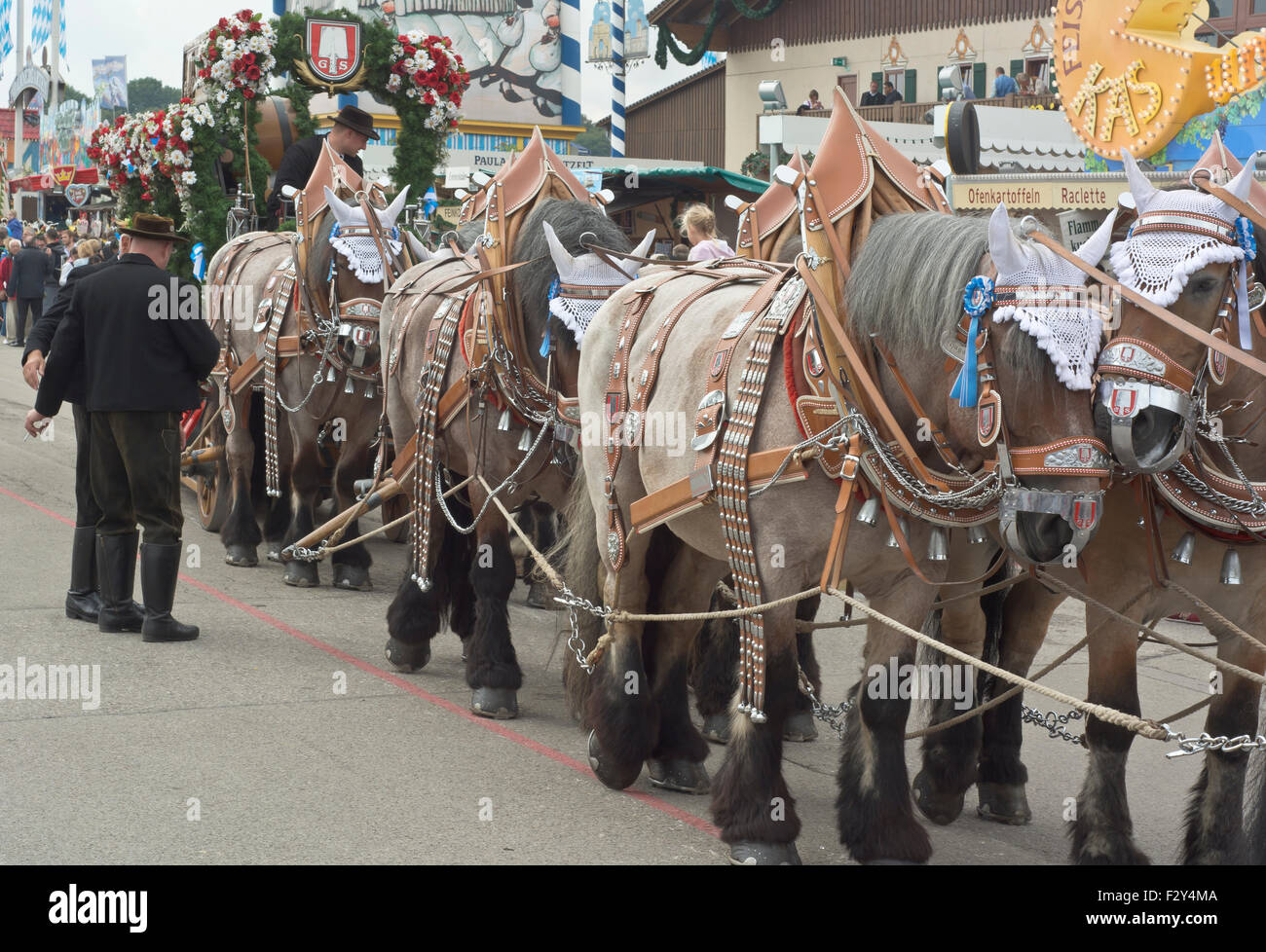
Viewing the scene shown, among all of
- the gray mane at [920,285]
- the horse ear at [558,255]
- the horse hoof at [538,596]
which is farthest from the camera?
the horse hoof at [538,596]

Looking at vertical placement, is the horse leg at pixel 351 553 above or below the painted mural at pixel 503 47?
below

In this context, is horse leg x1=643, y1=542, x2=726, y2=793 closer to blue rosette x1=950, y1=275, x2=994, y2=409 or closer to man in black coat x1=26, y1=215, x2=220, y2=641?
blue rosette x1=950, y1=275, x2=994, y2=409

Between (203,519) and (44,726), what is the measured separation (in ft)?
15.5

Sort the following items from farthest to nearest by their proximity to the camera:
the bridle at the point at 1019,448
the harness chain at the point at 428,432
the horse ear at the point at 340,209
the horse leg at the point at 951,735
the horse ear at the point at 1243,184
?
the horse ear at the point at 340,209, the harness chain at the point at 428,432, the horse leg at the point at 951,735, the horse ear at the point at 1243,184, the bridle at the point at 1019,448

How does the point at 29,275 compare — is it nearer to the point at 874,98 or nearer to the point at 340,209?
the point at 874,98

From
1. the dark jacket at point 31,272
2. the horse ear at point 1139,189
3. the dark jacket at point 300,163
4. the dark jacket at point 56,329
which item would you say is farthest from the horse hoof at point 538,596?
the dark jacket at point 31,272

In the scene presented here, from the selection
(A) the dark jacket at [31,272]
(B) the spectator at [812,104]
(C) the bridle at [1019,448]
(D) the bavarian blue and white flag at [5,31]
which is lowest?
(C) the bridle at [1019,448]

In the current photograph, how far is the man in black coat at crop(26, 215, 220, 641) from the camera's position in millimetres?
6586

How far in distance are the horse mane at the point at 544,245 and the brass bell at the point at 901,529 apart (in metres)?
2.12

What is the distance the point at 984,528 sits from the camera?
3951mm

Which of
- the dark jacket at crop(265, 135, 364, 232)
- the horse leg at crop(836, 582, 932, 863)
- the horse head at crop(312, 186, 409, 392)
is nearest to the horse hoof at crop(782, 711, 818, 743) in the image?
the horse leg at crop(836, 582, 932, 863)

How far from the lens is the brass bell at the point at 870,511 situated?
3.84 m

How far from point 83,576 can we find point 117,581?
1.37 feet

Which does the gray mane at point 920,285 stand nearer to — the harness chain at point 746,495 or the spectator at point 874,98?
the harness chain at point 746,495
